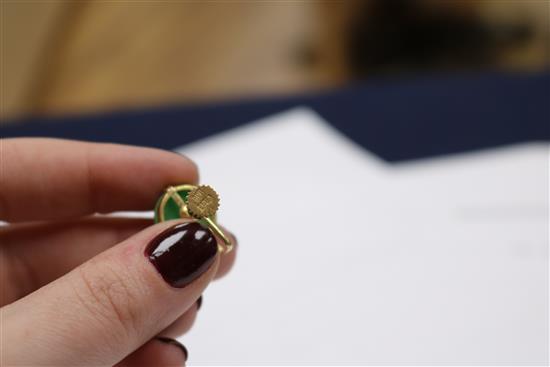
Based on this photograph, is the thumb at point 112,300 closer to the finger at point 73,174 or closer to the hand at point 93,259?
the hand at point 93,259

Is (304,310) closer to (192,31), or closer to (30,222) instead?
(30,222)

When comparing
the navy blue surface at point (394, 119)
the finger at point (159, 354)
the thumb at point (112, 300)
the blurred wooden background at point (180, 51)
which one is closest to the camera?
the thumb at point (112, 300)

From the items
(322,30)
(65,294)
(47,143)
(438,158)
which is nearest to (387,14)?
(322,30)

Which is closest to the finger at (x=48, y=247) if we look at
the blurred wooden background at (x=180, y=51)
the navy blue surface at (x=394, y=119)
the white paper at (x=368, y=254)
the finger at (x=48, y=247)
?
the finger at (x=48, y=247)

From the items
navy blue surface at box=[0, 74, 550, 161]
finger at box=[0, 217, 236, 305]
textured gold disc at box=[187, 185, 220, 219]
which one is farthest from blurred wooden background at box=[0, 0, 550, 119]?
textured gold disc at box=[187, 185, 220, 219]

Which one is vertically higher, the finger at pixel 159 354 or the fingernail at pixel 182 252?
the fingernail at pixel 182 252

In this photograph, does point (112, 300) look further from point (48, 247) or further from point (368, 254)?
point (368, 254)

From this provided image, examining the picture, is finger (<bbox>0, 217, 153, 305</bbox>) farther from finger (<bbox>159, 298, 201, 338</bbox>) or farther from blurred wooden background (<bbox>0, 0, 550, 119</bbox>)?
blurred wooden background (<bbox>0, 0, 550, 119</bbox>)

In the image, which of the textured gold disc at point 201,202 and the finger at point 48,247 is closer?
the textured gold disc at point 201,202
